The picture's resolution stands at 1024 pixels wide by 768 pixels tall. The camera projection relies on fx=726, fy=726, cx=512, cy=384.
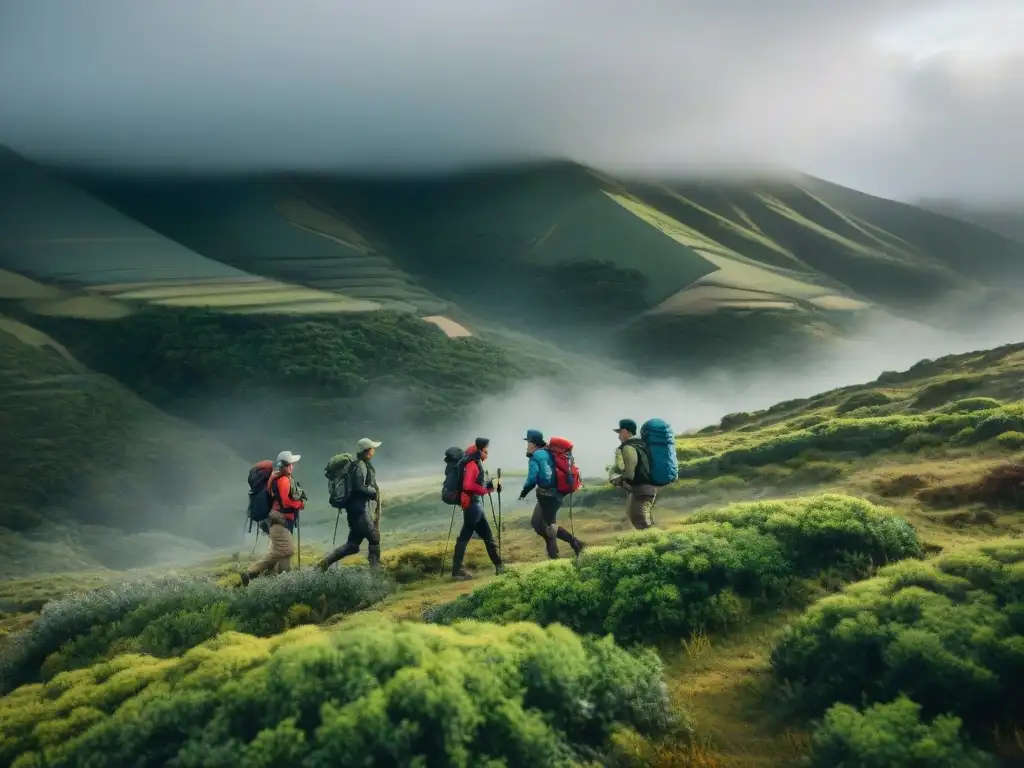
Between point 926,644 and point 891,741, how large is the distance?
61.3 inches

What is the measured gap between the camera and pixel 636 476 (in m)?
14.0

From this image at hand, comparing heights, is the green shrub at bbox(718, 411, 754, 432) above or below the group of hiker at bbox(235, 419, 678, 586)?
above

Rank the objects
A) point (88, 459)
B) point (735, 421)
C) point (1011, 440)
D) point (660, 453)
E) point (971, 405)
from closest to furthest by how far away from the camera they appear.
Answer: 1. point (660, 453)
2. point (1011, 440)
3. point (971, 405)
4. point (735, 421)
5. point (88, 459)

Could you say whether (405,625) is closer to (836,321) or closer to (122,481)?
(122,481)

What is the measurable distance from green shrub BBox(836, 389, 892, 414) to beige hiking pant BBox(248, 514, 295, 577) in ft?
95.2

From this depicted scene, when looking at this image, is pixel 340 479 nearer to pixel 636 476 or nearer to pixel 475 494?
pixel 475 494

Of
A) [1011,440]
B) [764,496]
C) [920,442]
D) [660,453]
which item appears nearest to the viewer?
[660,453]

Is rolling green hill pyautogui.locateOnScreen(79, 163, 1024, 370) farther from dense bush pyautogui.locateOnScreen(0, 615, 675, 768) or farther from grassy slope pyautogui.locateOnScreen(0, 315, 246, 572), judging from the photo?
dense bush pyautogui.locateOnScreen(0, 615, 675, 768)

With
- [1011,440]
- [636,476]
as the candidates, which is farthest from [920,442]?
[636,476]

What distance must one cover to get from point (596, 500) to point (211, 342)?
94.8 metres

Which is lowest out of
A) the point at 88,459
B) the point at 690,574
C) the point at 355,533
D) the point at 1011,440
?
the point at 690,574

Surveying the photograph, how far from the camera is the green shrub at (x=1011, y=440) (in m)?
19.2

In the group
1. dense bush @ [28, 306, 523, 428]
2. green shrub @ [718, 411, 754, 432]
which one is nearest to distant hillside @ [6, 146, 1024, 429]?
dense bush @ [28, 306, 523, 428]

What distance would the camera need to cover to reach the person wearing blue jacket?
45.8ft
